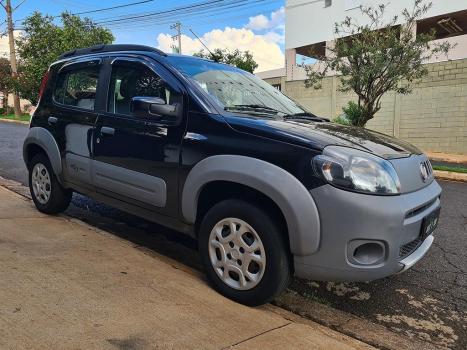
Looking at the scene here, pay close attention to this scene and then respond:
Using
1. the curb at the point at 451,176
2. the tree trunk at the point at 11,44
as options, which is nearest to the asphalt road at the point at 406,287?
the curb at the point at 451,176

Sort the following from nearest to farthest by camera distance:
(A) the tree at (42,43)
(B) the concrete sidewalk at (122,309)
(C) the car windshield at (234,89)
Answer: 1. (B) the concrete sidewalk at (122,309)
2. (C) the car windshield at (234,89)
3. (A) the tree at (42,43)

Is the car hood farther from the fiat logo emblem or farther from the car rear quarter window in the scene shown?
the car rear quarter window

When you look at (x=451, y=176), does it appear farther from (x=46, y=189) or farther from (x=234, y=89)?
(x=46, y=189)

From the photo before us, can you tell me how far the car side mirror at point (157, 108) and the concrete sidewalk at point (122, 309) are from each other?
123cm

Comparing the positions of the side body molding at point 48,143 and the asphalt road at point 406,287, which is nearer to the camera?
the asphalt road at point 406,287

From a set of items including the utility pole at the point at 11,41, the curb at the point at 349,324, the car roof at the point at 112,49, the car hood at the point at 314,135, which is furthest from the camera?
the utility pole at the point at 11,41

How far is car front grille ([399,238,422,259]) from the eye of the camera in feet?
9.84

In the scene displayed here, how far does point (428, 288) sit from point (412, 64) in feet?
30.6

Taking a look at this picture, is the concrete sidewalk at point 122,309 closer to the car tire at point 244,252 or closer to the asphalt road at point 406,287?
the car tire at point 244,252

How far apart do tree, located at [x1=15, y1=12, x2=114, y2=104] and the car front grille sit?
27936 mm

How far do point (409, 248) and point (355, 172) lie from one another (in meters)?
0.69

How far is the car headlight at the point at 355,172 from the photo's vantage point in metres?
2.86

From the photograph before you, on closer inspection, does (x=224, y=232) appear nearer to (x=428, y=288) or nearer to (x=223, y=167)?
(x=223, y=167)

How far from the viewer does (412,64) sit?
1188cm
